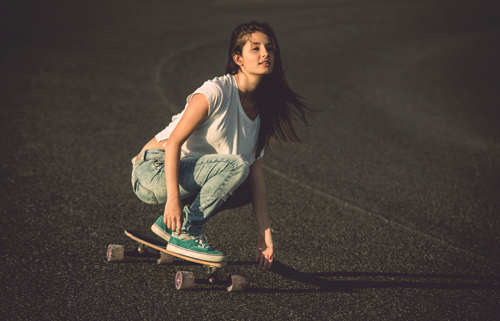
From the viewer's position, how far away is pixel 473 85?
12.0m

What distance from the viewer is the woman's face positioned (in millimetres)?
3770

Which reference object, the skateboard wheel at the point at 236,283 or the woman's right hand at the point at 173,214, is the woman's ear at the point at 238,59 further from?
the skateboard wheel at the point at 236,283

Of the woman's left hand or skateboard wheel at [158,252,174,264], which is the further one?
skateboard wheel at [158,252,174,264]

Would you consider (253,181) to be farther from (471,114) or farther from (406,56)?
(406,56)

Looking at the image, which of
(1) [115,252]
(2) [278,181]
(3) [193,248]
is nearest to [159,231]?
(1) [115,252]

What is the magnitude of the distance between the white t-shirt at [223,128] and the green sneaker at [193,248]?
631 millimetres

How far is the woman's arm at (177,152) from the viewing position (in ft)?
11.1

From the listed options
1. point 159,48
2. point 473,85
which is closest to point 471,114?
point 473,85

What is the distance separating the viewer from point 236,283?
3.63 metres

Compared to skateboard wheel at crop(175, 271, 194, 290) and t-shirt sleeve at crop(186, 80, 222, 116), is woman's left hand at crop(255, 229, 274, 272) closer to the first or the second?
skateboard wheel at crop(175, 271, 194, 290)

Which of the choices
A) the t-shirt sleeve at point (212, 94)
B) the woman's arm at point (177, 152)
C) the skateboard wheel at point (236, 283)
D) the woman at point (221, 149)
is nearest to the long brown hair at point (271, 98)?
the woman at point (221, 149)

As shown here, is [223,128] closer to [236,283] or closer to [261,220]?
[261,220]

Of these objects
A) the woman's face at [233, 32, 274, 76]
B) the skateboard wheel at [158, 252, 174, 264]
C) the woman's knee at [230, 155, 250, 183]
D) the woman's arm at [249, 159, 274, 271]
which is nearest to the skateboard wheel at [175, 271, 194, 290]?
the skateboard wheel at [158, 252, 174, 264]

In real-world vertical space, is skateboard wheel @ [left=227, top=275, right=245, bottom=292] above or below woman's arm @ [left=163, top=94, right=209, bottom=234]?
below
